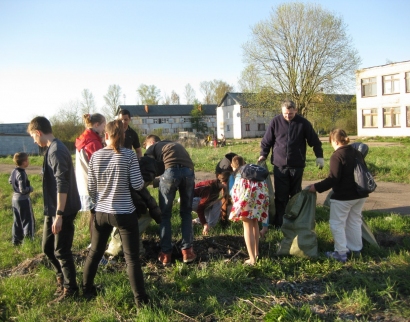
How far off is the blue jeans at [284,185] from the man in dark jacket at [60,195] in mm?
3255

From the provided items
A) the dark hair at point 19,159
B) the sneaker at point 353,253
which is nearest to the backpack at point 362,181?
the sneaker at point 353,253

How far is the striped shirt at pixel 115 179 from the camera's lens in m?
3.78

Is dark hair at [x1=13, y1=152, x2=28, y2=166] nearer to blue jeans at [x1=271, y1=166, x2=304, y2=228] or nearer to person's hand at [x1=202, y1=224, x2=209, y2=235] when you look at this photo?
person's hand at [x1=202, y1=224, x2=209, y2=235]

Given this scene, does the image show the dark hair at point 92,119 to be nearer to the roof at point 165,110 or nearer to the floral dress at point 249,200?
the floral dress at point 249,200

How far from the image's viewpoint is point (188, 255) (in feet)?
16.4

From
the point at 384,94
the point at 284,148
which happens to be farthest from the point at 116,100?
the point at 284,148

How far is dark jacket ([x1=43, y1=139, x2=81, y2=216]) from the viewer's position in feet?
13.1

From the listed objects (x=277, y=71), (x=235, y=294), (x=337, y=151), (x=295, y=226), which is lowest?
(x=235, y=294)

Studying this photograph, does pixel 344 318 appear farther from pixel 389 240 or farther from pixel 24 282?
pixel 24 282

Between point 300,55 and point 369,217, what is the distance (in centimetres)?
3372

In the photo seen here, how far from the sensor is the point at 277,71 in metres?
38.4

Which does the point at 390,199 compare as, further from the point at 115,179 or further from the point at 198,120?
the point at 198,120

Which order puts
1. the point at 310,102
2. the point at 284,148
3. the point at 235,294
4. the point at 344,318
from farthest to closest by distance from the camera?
the point at 310,102 < the point at 284,148 < the point at 235,294 < the point at 344,318

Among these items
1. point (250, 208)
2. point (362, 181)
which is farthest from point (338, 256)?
point (250, 208)
